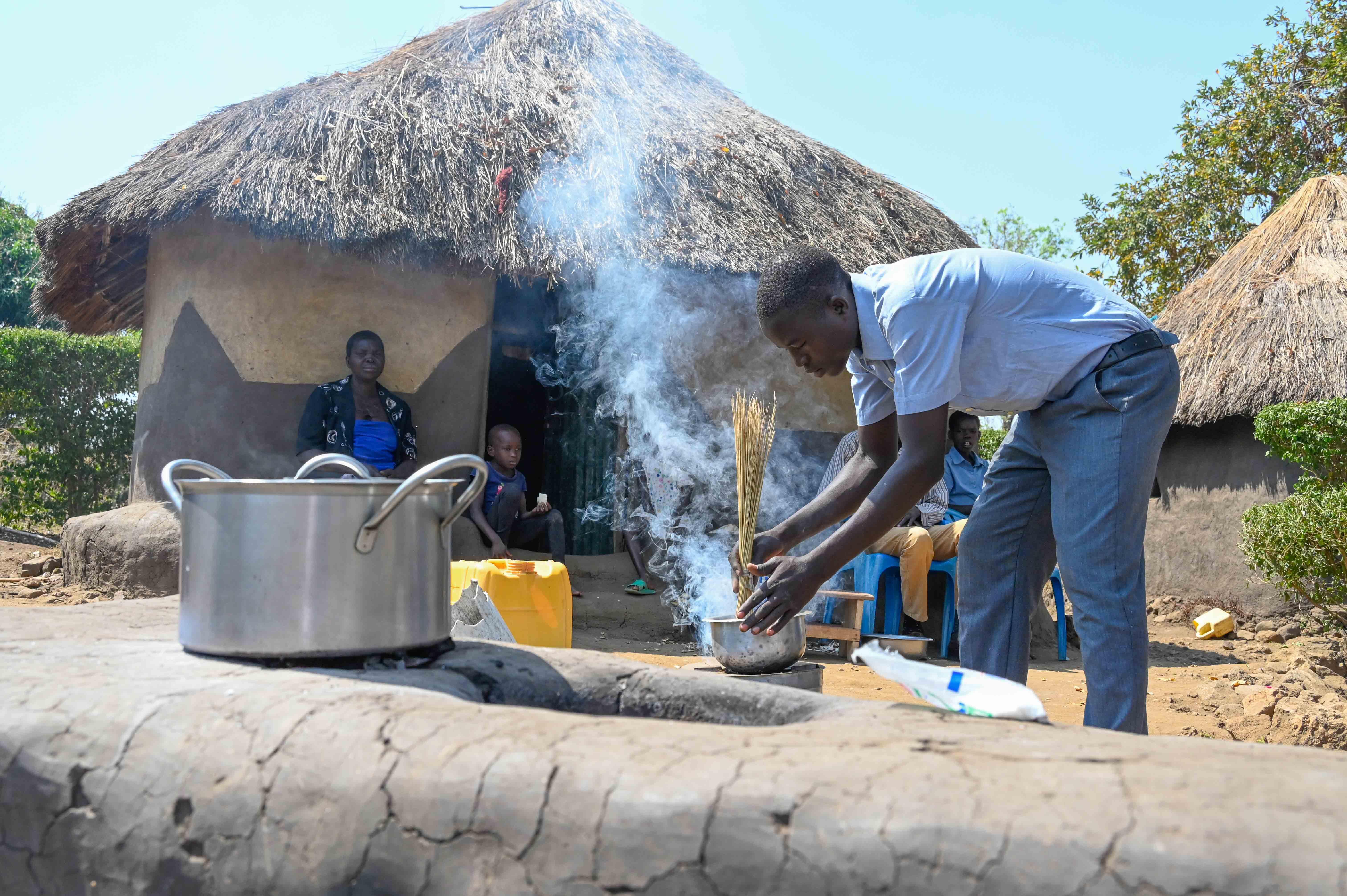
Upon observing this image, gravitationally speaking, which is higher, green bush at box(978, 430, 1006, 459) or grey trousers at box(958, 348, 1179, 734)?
green bush at box(978, 430, 1006, 459)

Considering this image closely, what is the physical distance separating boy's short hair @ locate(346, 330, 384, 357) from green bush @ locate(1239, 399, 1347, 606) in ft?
17.8

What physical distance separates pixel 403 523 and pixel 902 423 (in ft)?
3.41

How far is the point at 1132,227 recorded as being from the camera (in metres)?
12.7

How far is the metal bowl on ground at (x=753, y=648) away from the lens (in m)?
3.20

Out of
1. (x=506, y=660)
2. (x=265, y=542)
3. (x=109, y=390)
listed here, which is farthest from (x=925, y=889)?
(x=109, y=390)

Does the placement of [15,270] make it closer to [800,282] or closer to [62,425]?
[62,425]

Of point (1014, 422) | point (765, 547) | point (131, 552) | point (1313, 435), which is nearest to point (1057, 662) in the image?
point (1313, 435)

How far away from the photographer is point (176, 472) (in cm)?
194

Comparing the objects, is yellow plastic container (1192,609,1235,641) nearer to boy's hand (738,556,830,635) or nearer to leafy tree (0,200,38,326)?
boy's hand (738,556,830,635)

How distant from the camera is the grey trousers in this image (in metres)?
2.00

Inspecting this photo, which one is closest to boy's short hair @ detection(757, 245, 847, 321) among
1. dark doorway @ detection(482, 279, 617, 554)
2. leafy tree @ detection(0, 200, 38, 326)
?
dark doorway @ detection(482, 279, 617, 554)

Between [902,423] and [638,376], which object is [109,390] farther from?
[902,423]

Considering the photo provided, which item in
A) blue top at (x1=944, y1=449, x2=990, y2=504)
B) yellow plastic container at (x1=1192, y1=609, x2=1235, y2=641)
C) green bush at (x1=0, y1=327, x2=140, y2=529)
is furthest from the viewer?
green bush at (x1=0, y1=327, x2=140, y2=529)

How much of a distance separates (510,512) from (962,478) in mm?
2673
